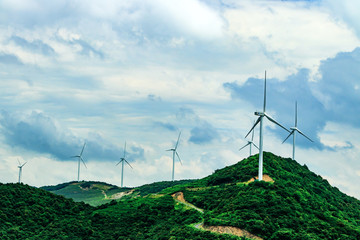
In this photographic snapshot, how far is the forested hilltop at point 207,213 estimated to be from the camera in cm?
10206

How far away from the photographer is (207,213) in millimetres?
117562

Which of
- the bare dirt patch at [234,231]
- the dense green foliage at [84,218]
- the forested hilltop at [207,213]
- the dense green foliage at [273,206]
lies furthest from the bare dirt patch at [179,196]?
the bare dirt patch at [234,231]

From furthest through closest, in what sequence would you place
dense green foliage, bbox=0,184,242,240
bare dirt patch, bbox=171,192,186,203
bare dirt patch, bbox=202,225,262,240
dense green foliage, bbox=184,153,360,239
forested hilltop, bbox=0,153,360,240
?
bare dirt patch, bbox=171,192,186,203
dense green foliage, bbox=0,184,242,240
forested hilltop, bbox=0,153,360,240
dense green foliage, bbox=184,153,360,239
bare dirt patch, bbox=202,225,262,240

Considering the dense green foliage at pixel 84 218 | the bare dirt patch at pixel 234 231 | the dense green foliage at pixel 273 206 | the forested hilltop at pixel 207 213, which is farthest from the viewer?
the dense green foliage at pixel 84 218

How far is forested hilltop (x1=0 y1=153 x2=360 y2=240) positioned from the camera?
335 feet

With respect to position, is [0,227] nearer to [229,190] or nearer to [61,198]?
[61,198]

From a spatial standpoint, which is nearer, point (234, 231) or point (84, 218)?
point (234, 231)

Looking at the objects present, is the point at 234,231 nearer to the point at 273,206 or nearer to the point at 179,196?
the point at 273,206

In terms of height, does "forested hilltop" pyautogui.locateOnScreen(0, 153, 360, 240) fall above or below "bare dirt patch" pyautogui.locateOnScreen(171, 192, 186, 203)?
below

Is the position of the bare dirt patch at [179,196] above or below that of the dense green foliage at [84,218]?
above

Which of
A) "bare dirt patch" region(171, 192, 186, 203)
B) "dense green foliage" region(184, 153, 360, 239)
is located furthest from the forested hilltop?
"bare dirt patch" region(171, 192, 186, 203)

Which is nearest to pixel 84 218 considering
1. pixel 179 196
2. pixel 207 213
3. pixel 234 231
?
pixel 179 196

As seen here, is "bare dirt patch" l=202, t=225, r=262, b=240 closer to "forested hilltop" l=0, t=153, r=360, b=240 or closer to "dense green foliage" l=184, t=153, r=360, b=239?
"forested hilltop" l=0, t=153, r=360, b=240

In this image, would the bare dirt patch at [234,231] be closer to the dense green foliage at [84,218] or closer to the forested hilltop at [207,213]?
the forested hilltop at [207,213]
